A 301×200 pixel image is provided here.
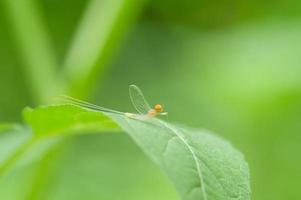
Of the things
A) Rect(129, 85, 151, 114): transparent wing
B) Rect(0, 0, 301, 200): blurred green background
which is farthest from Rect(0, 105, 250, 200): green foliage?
Rect(0, 0, 301, 200): blurred green background

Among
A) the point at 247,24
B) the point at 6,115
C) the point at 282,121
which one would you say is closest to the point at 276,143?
the point at 282,121

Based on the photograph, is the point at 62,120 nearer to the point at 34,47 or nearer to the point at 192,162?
the point at 192,162

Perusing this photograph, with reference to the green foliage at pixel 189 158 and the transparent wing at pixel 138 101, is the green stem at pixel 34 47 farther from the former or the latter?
the green foliage at pixel 189 158

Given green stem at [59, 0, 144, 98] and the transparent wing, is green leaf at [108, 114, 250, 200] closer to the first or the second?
the transparent wing

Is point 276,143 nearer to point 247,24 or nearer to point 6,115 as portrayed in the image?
point 247,24

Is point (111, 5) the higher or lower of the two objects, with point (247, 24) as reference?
higher

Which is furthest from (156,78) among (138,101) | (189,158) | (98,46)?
(189,158)

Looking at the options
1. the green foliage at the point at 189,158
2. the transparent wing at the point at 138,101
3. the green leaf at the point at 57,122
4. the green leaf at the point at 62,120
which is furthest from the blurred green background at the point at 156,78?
the green foliage at the point at 189,158
